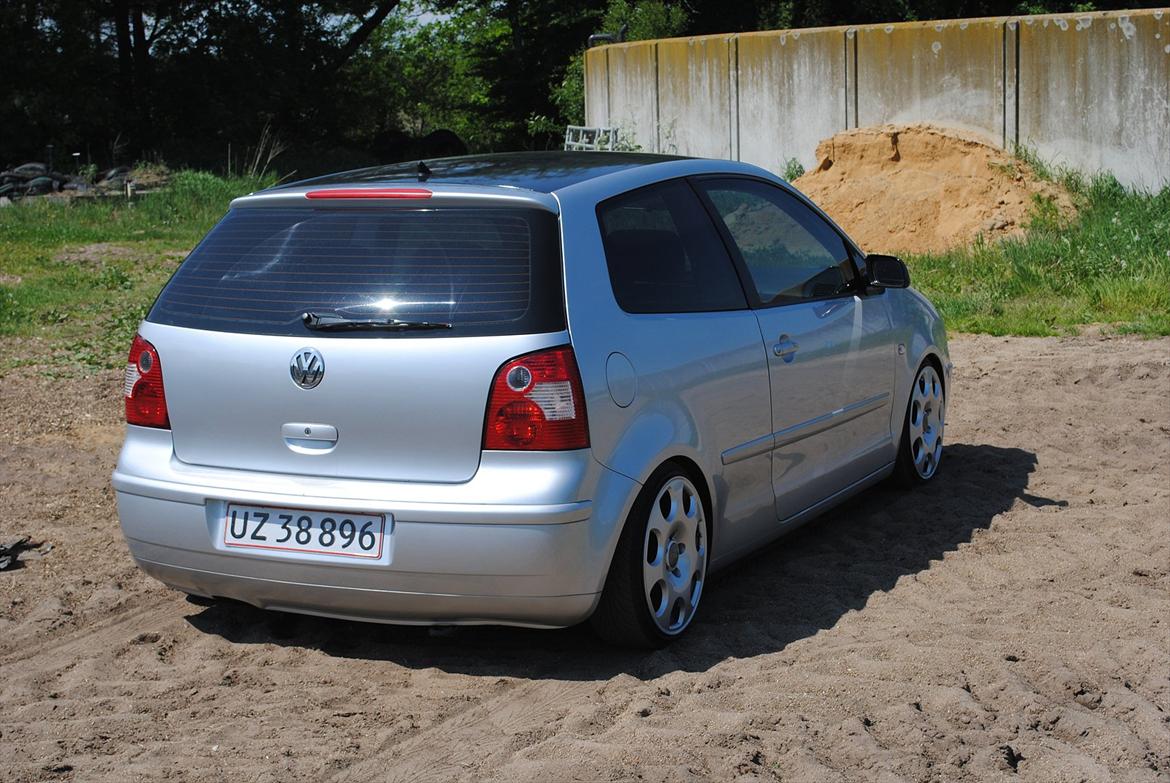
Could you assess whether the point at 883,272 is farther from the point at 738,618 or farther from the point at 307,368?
the point at 307,368

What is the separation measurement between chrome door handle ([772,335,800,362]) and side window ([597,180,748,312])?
21 cm

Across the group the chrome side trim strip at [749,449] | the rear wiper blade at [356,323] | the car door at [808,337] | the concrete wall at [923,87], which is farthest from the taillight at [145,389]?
the concrete wall at [923,87]

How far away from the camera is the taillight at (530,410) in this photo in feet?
13.8

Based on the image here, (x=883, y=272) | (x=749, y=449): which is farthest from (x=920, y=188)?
(x=749, y=449)

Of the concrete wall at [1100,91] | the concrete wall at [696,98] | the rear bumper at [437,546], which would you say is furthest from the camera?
the concrete wall at [696,98]

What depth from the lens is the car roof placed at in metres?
4.72

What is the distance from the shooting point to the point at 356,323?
4.32 metres

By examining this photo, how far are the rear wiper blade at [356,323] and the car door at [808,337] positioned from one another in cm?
151

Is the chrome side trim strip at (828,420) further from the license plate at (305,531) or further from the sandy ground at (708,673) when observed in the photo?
the license plate at (305,531)

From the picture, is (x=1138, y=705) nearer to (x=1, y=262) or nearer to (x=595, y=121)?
(x=1, y=262)

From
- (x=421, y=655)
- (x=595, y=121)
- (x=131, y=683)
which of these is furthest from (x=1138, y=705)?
(x=595, y=121)

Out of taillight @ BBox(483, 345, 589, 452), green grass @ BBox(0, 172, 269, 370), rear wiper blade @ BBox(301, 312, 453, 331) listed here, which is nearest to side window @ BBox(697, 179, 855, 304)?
taillight @ BBox(483, 345, 589, 452)

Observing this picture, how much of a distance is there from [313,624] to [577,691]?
3.80 feet

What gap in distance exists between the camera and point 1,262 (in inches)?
564
